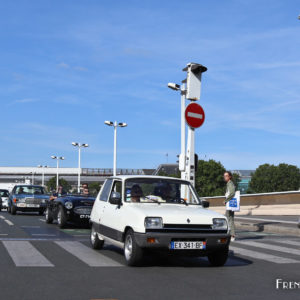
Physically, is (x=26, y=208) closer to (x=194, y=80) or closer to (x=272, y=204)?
(x=194, y=80)

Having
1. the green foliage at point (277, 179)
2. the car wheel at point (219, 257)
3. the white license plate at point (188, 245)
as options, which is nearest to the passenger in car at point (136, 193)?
the white license plate at point (188, 245)

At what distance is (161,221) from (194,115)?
5689mm

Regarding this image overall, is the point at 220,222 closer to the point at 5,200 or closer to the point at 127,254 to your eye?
the point at 127,254

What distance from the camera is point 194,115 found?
1360 cm

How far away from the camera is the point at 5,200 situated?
37.1 meters

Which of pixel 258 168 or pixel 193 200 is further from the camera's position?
pixel 258 168

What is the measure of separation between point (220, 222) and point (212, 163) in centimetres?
10526

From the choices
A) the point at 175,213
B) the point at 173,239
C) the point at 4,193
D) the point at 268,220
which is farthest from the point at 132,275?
the point at 4,193

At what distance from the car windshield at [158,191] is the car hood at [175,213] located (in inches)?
15.7

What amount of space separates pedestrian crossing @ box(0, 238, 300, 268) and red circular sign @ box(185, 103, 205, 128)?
3098 millimetres

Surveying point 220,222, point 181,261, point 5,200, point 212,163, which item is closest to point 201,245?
point 220,222

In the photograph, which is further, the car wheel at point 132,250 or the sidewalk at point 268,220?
the sidewalk at point 268,220

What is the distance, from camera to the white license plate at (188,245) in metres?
8.27

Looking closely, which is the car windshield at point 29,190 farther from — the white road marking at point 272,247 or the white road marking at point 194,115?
the white road marking at point 272,247
